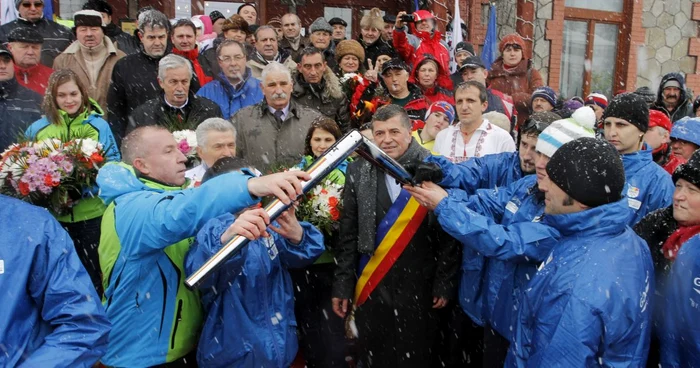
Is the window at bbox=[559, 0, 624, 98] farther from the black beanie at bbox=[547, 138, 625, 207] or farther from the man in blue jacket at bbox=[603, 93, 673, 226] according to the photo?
the black beanie at bbox=[547, 138, 625, 207]

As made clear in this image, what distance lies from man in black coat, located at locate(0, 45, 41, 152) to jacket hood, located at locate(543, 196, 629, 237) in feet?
16.1

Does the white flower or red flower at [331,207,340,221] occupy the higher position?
the white flower

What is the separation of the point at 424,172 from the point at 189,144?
218 centimetres

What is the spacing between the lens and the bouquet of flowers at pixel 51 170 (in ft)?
13.8

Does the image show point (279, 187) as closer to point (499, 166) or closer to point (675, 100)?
point (499, 166)

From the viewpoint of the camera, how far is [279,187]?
2.26 metres

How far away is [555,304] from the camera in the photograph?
2.49 meters

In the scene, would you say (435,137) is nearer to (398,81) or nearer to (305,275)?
(398,81)

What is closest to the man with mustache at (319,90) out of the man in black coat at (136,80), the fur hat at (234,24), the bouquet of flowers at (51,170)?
the man in black coat at (136,80)

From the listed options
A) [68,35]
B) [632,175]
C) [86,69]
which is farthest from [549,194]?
[68,35]

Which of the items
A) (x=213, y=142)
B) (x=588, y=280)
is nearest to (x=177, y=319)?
(x=213, y=142)

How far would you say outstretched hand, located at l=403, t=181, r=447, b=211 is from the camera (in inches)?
127

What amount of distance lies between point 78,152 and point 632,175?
384cm

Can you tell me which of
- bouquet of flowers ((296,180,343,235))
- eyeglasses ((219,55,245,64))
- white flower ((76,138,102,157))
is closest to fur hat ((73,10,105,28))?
eyeglasses ((219,55,245,64))
